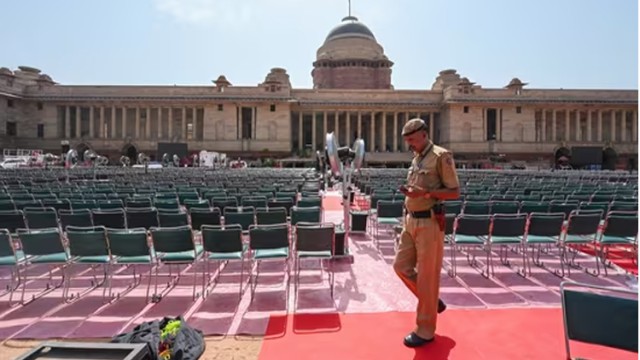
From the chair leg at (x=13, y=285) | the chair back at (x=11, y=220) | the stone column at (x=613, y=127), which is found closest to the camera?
the chair leg at (x=13, y=285)

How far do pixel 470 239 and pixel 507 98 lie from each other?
59.1 m

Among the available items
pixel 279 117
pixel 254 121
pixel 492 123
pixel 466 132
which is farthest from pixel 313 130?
pixel 492 123

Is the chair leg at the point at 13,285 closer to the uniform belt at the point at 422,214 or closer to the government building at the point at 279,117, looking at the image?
the uniform belt at the point at 422,214

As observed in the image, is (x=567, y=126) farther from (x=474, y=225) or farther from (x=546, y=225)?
(x=474, y=225)

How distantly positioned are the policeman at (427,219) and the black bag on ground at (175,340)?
6.63ft

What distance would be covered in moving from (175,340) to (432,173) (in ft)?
9.22

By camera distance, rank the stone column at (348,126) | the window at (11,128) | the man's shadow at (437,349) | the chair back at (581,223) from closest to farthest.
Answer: the man's shadow at (437,349) → the chair back at (581,223) → the window at (11,128) → the stone column at (348,126)

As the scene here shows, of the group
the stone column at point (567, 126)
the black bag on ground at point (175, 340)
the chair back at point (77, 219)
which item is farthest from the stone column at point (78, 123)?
the stone column at point (567, 126)

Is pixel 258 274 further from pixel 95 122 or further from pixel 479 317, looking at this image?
pixel 95 122

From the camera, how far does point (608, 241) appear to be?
691 centimetres

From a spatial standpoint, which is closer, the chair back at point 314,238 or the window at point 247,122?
the chair back at point 314,238

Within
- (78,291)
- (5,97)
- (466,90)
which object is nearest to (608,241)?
(78,291)

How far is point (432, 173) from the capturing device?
13.1 feet

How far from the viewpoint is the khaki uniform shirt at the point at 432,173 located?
3904 mm
